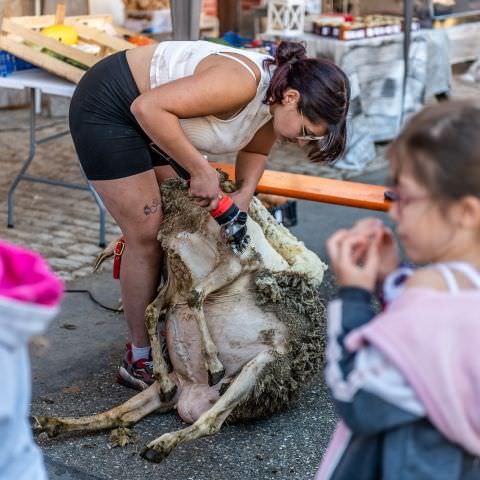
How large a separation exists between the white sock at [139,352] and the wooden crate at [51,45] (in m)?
2.05

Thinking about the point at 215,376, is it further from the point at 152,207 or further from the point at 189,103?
the point at 189,103

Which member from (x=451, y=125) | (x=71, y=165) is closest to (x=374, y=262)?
(x=451, y=125)

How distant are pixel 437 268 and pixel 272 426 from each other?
209 cm

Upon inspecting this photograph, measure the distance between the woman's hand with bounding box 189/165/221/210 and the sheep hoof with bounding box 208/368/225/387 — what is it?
0.61 meters

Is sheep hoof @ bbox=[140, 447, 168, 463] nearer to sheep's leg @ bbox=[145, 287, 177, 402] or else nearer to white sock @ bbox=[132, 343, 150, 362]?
sheep's leg @ bbox=[145, 287, 177, 402]

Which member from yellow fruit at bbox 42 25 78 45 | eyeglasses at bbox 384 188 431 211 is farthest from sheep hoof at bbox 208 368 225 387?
yellow fruit at bbox 42 25 78 45

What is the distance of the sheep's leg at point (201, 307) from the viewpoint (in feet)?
12.1

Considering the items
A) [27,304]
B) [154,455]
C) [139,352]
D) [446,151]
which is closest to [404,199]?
[446,151]

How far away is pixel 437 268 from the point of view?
1911 millimetres

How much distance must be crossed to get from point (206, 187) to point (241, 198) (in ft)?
1.21

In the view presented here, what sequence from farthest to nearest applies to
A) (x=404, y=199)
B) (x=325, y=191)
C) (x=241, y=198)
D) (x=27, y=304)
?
(x=325, y=191) < (x=241, y=198) < (x=404, y=199) < (x=27, y=304)

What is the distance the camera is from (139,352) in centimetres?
412

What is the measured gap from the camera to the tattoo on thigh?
3807mm

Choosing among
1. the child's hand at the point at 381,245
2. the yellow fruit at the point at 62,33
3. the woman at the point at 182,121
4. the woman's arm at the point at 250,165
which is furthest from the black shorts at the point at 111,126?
the yellow fruit at the point at 62,33
